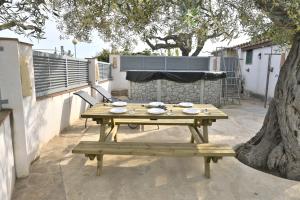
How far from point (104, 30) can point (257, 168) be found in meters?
3.63

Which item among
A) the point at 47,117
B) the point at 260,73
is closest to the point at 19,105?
the point at 47,117

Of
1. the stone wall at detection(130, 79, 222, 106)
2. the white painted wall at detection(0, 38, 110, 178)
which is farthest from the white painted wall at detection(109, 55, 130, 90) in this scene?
the white painted wall at detection(0, 38, 110, 178)

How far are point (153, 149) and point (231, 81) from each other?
33.8 feet

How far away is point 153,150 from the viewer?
323 cm

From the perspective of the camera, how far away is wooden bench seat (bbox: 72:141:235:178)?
315cm

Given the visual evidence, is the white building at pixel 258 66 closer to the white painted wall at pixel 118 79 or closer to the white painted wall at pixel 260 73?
the white painted wall at pixel 260 73

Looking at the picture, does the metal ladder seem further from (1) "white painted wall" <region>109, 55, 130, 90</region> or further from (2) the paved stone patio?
(2) the paved stone patio

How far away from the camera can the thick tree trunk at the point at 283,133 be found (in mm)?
3617

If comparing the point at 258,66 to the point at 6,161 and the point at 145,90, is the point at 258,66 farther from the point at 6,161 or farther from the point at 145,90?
the point at 6,161

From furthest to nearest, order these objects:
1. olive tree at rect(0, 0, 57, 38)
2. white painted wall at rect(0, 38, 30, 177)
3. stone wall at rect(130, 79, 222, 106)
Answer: stone wall at rect(130, 79, 222, 106) → olive tree at rect(0, 0, 57, 38) → white painted wall at rect(0, 38, 30, 177)

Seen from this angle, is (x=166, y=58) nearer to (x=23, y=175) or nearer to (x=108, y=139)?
(x=108, y=139)

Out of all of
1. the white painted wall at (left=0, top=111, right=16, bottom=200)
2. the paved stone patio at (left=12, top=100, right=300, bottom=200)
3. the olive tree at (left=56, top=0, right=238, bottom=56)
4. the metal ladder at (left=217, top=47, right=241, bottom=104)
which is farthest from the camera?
the metal ladder at (left=217, top=47, right=241, bottom=104)

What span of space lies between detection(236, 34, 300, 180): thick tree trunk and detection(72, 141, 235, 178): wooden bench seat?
1.16 m

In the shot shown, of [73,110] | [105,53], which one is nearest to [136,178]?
[73,110]
